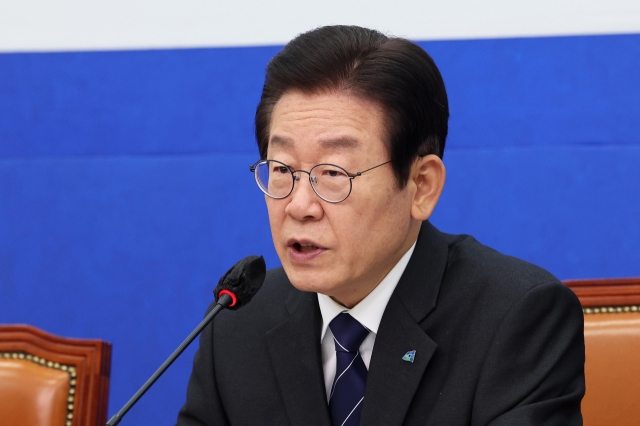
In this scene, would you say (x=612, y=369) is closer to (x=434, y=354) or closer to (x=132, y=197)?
(x=434, y=354)

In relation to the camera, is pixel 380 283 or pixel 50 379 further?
pixel 50 379

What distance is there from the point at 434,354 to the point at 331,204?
33cm

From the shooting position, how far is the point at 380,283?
4.74 feet

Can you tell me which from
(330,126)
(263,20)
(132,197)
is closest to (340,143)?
(330,126)

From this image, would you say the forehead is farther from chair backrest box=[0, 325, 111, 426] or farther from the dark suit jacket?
chair backrest box=[0, 325, 111, 426]

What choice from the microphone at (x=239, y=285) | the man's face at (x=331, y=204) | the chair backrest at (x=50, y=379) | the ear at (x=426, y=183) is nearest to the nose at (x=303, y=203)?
the man's face at (x=331, y=204)

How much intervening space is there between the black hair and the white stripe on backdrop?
2.69 feet

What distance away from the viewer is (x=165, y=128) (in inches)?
92.0

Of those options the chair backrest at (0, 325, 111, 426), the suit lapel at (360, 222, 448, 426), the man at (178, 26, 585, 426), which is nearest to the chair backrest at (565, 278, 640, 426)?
the man at (178, 26, 585, 426)

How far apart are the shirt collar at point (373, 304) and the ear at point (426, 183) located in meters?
0.11

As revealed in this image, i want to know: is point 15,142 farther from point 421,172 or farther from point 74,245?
point 421,172

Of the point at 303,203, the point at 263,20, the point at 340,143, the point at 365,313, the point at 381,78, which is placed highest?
the point at 263,20

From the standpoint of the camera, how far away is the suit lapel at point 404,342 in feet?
4.33

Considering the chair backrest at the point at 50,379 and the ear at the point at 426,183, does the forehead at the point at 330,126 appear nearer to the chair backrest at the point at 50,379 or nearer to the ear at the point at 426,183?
the ear at the point at 426,183
